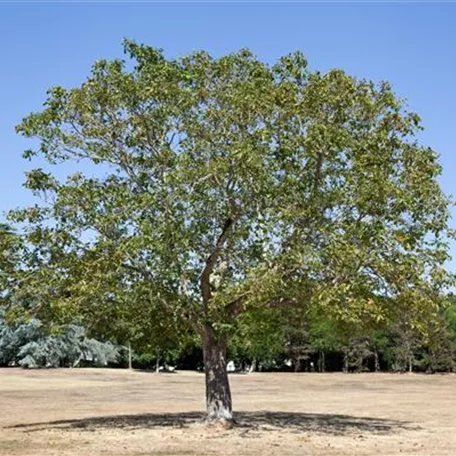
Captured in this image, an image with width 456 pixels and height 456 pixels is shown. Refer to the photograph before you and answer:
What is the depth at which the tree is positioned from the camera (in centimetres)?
1988

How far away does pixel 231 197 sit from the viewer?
20859mm

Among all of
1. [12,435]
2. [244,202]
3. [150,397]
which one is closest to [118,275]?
[244,202]

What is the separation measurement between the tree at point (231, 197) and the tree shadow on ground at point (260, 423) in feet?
7.77

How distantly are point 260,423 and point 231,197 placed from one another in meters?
8.17

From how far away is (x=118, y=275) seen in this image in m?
20.3

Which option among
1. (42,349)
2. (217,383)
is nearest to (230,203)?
(217,383)

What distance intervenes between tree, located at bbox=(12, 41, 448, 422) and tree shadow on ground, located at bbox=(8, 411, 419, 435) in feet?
7.77

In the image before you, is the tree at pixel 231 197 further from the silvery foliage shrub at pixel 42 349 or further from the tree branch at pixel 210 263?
the silvery foliage shrub at pixel 42 349

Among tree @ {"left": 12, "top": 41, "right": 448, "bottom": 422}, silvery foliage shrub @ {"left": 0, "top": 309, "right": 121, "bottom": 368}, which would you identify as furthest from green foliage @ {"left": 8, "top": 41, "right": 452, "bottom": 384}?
silvery foliage shrub @ {"left": 0, "top": 309, "right": 121, "bottom": 368}

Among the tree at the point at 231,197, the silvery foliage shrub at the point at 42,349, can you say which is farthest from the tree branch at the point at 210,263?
the silvery foliage shrub at the point at 42,349

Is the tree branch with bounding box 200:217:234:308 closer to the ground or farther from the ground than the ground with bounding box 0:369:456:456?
farther from the ground

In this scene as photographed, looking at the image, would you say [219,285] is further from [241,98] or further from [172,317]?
[241,98]

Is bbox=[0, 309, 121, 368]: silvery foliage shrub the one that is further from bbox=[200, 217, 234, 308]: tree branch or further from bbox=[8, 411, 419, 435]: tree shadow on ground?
bbox=[200, 217, 234, 308]: tree branch

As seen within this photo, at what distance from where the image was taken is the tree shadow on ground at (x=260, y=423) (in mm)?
23234
